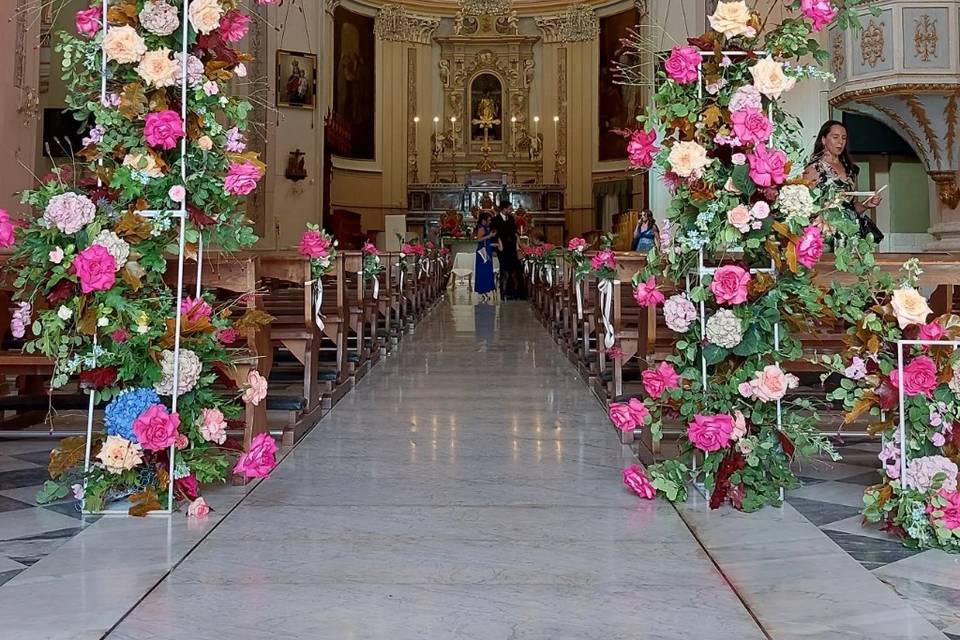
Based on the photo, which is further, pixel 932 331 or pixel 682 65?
pixel 682 65

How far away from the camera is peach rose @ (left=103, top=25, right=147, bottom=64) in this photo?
2977 millimetres

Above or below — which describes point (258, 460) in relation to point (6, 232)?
below

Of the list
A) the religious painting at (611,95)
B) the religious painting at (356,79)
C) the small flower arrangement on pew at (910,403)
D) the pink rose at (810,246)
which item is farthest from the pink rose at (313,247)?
the religious painting at (611,95)

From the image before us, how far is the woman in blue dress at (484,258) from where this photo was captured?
50.1ft

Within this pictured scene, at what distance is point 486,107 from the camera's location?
2314 centimetres

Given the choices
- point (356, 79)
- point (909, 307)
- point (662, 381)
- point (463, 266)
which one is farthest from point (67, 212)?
point (356, 79)

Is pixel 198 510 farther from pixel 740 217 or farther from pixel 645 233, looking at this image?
pixel 645 233

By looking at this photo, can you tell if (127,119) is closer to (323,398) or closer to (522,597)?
(522,597)

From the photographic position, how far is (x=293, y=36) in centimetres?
1614

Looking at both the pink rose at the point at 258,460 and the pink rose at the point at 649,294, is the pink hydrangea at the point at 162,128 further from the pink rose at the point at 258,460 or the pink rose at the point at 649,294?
the pink rose at the point at 649,294

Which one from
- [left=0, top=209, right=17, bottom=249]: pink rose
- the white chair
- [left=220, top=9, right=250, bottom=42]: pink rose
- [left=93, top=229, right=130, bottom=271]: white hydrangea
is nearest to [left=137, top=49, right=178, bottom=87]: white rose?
[left=220, top=9, right=250, bottom=42]: pink rose

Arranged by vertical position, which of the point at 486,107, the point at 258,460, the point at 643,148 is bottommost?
the point at 258,460

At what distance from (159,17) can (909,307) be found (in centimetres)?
248

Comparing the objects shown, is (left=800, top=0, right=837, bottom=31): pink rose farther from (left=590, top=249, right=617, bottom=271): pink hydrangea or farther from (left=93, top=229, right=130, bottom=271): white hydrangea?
(left=93, top=229, right=130, bottom=271): white hydrangea
